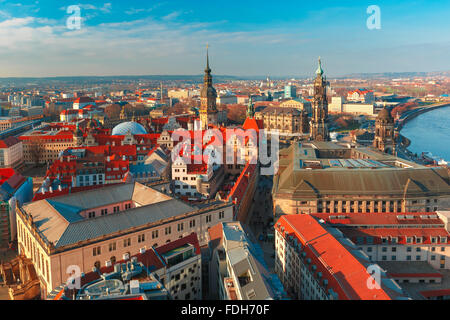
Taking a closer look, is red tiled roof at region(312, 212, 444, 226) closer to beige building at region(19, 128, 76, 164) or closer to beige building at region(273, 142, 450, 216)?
beige building at region(273, 142, 450, 216)

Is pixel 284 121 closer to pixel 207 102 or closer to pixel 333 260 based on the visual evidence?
pixel 207 102

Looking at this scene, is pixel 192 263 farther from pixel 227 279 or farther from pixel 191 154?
pixel 191 154

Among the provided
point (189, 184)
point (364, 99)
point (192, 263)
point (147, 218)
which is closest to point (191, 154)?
point (189, 184)

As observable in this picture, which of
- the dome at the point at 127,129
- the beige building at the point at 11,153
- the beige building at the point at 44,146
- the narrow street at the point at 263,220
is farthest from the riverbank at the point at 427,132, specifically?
the beige building at the point at 11,153

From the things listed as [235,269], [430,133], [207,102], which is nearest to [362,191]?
[235,269]

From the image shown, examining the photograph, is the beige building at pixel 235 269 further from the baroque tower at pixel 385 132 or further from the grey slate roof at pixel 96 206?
the baroque tower at pixel 385 132

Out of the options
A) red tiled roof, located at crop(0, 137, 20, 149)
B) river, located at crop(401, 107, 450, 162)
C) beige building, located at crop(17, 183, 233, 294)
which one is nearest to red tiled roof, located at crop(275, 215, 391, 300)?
beige building, located at crop(17, 183, 233, 294)
